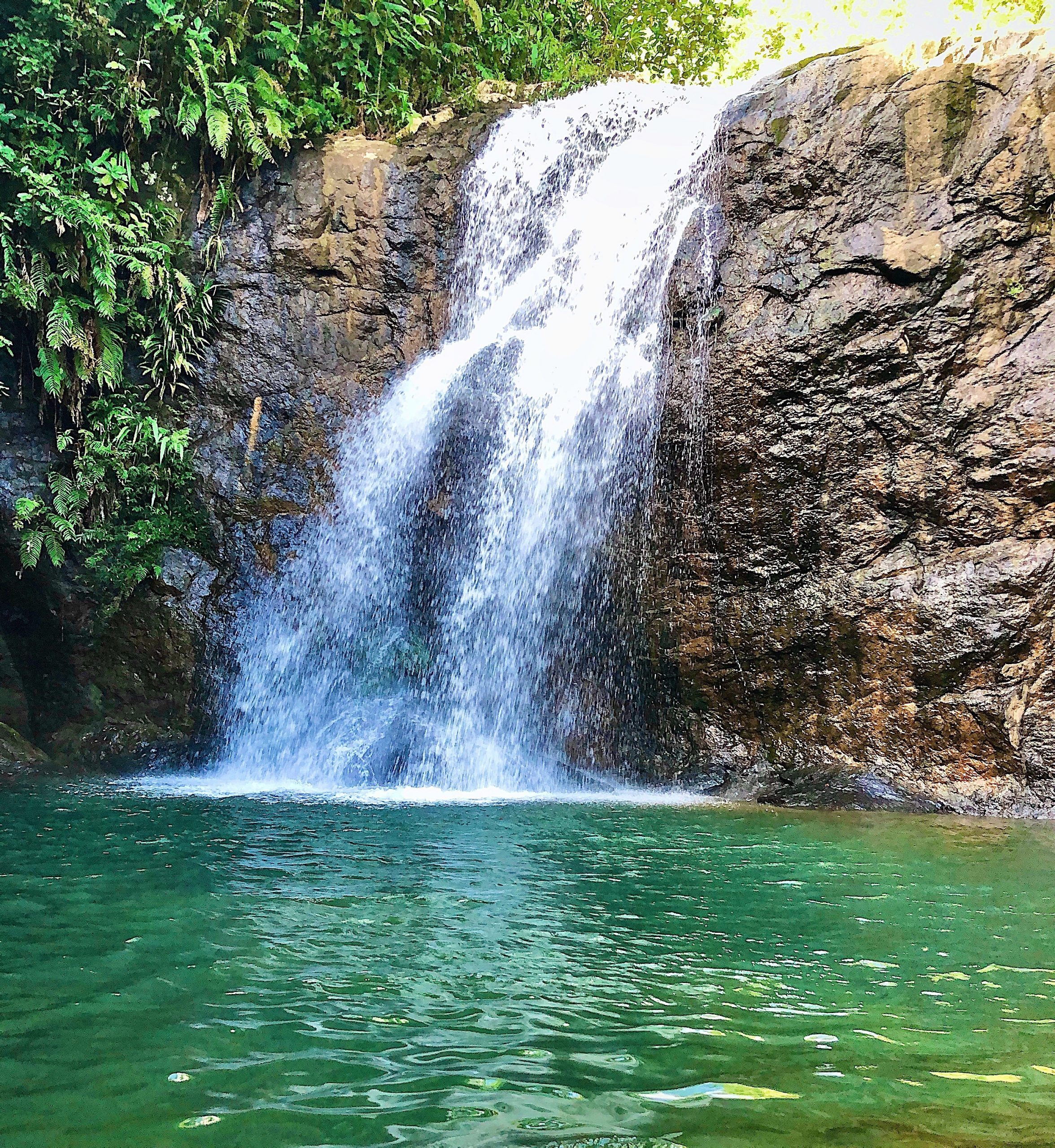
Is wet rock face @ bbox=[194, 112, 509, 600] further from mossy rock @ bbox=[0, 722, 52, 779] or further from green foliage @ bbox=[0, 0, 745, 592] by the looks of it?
mossy rock @ bbox=[0, 722, 52, 779]

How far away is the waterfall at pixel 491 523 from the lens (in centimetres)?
959

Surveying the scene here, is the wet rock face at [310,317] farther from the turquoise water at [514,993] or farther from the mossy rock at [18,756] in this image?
the turquoise water at [514,993]

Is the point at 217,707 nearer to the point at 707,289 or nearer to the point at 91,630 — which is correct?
the point at 91,630

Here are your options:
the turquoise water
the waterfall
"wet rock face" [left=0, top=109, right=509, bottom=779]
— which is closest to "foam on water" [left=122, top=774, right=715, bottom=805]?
the waterfall

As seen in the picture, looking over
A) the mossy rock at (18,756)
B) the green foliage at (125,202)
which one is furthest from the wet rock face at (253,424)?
the green foliage at (125,202)

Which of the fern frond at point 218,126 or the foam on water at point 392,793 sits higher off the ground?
the fern frond at point 218,126

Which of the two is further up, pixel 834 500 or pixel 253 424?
pixel 253 424

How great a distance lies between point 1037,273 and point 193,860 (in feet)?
27.2

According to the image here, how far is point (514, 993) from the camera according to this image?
309 centimetres

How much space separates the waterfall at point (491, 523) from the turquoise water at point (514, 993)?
381 cm

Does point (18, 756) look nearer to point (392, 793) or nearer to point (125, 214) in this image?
point (392, 793)

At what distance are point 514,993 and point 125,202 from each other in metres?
10.7

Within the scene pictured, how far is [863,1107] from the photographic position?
89.5 inches

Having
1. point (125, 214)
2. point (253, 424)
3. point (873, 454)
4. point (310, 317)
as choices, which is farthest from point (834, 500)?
point (125, 214)
